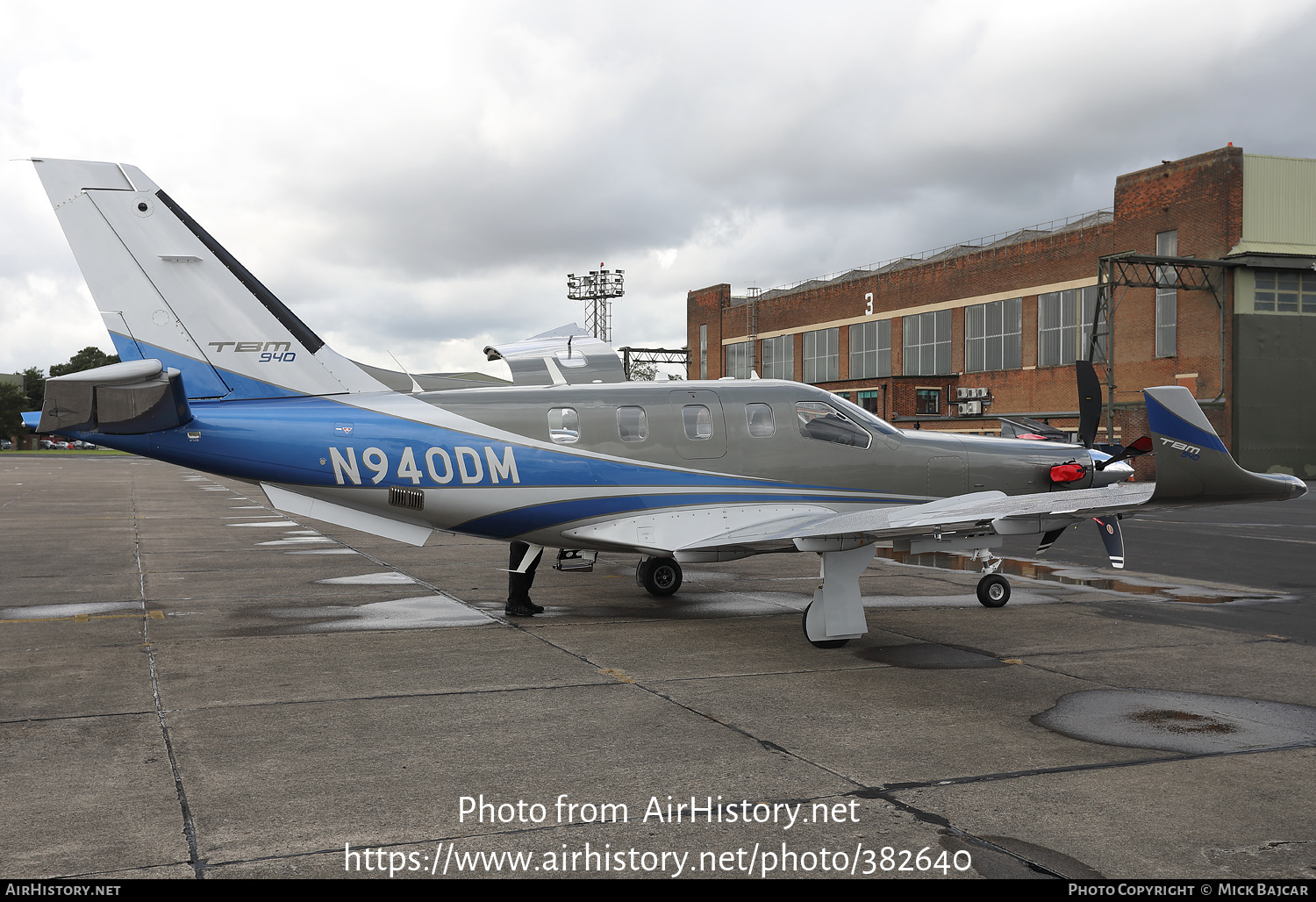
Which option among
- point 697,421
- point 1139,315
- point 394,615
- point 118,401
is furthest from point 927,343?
point 118,401

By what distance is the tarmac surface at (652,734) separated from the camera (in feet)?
16.5

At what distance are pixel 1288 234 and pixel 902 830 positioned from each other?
56014mm

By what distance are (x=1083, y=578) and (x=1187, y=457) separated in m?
8.22

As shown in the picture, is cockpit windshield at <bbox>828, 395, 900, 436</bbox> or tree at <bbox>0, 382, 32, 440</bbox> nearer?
cockpit windshield at <bbox>828, 395, 900, 436</bbox>

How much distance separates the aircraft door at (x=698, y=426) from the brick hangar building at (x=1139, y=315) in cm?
3835

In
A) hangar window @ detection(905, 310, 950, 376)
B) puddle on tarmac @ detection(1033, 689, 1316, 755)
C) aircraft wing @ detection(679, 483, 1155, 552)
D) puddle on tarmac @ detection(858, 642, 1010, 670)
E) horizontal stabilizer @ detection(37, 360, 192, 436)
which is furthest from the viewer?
hangar window @ detection(905, 310, 950, 376)

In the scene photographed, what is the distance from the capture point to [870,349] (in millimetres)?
73000

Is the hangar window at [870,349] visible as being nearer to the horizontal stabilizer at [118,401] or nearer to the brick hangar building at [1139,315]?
the brick hangar building at [1139,315]

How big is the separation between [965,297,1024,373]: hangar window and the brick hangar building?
0.10 meters

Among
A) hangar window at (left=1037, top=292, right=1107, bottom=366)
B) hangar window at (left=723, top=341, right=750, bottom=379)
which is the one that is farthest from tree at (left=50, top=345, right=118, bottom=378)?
hangar window at (left=1037, top=292, right=1107, bottom=366)

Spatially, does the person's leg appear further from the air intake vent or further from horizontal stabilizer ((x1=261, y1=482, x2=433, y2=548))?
the air intake vent

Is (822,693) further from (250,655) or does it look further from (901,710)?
(250,655)

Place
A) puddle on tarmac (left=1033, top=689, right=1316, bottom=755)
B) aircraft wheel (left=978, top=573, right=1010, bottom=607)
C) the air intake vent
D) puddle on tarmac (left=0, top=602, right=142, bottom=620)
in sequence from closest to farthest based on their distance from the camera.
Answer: puddle on tarmac (left=1033, top=689, right=1316, bottom=755) < the air intake vent < puddle on tarmac (left=0, top=602, right=142, bottom=620) < aircraft wheel (left=978, top=573, right=1010, bottom=607)

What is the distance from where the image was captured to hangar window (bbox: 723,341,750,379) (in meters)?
86.6
